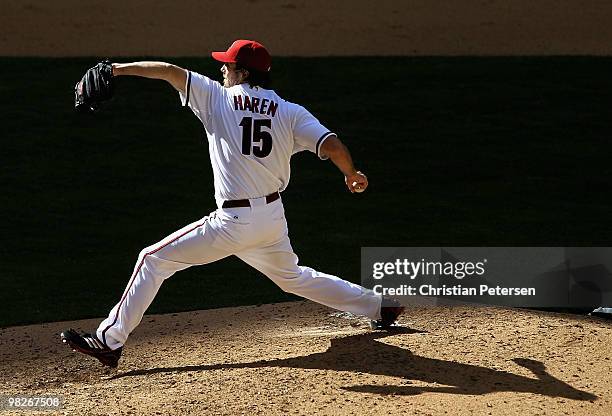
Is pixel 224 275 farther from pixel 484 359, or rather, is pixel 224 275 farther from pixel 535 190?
pixel 535 190

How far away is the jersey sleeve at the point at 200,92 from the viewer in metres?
5.38

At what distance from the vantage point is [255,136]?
534cm

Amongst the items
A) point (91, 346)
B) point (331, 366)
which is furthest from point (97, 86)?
point (331, 366)

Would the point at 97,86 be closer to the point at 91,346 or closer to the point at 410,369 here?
the point at 91,346

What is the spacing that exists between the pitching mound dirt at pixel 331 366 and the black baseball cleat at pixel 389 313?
4.1 inches

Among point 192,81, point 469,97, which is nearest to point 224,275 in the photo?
point 192,81

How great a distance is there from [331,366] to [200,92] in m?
1.49

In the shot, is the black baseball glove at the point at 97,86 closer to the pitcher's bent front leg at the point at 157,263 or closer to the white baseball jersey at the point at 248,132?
the white baseball jersey at the point at 248,132

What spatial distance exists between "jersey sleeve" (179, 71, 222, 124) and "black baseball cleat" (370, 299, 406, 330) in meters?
1.44

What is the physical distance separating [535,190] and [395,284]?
9.81 ft

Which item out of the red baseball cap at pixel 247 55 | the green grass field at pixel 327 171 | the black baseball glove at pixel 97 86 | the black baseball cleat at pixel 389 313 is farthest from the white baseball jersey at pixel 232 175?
the green grass field at pixel 327 171

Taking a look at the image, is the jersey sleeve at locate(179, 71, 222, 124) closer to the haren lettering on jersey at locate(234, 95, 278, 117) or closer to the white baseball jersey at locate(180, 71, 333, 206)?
the white baseball jersey at locate(180, 71, 333, 206)

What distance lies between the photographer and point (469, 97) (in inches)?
482

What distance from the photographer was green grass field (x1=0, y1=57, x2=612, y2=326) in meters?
7.79
